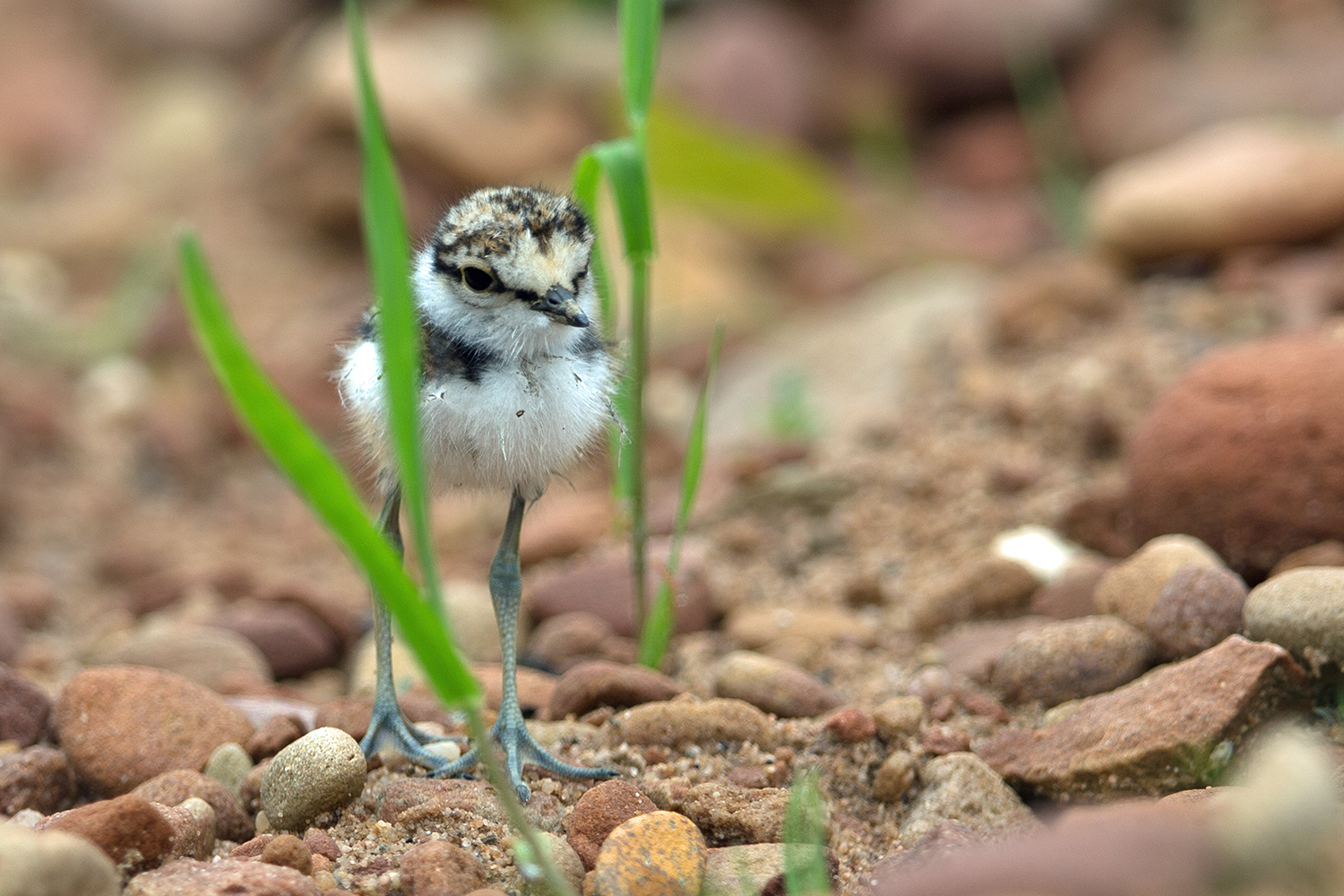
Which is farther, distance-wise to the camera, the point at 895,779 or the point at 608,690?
the point at 608,690

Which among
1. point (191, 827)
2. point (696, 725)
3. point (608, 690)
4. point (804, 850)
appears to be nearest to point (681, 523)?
point (608, 690)

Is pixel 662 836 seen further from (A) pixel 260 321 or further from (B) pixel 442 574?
(A) pixel 260 321

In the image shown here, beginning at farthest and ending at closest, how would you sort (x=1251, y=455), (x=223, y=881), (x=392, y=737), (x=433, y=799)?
(x=1251, y=455), (x=392, y=737), (x=433, y=799), (x=223, y=881)

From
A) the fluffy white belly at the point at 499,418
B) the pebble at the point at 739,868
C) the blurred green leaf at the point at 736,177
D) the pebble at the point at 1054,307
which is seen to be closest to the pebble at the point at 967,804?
the pebble at the point at 739,868

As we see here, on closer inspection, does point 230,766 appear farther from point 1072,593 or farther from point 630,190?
point 1072,593

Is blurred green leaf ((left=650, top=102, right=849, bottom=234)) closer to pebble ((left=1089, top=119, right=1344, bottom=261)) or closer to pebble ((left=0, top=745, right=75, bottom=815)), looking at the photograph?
pebble ((left=1089, top=119, right=1344, bottom=261))

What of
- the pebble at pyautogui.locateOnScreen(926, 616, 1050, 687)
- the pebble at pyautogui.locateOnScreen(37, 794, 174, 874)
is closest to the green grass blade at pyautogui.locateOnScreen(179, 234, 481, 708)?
the pebble at pyautogui.locateOnScreen(37, 794, 174, 874)
